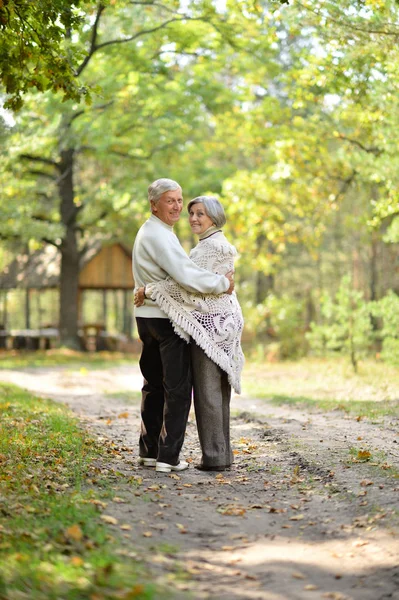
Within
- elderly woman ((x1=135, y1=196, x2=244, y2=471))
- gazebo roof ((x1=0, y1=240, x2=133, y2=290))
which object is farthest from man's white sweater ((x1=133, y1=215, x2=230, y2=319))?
gazebo roof ((x1=0, y1=240, x2=133, y2=290))

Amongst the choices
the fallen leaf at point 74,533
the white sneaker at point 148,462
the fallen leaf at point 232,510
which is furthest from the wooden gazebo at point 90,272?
the fallen leaf at point 74,533

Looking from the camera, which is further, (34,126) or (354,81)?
(34,126)

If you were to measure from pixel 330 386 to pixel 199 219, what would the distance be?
9096 mm

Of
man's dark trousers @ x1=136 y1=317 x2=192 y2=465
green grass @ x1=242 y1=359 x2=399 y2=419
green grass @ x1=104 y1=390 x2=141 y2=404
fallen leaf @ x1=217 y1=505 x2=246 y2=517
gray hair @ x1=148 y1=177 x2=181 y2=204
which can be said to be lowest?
green grass @ x1=104 y1=390 x2=141 y2=404

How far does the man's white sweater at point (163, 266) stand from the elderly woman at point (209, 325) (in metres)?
0.10

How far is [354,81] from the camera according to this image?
13141 mm

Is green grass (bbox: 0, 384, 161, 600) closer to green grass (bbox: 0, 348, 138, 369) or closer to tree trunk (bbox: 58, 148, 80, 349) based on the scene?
green grass (bbox: 0, 348, 138, 369)

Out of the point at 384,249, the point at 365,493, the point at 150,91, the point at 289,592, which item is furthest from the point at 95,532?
the point at 384,249

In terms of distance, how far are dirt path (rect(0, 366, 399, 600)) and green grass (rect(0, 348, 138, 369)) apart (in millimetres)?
15146

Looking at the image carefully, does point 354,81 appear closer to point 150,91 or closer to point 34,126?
point 34,126

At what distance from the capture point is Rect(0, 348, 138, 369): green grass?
24.3 meters

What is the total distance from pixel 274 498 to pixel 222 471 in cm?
110

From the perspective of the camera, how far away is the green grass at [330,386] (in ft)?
39.2

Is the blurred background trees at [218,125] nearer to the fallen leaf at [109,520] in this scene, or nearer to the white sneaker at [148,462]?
the white sneaker at [148,462]
